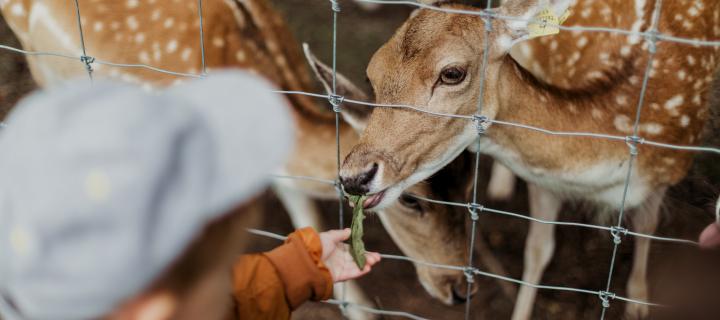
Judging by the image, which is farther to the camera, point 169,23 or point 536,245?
point 169,23

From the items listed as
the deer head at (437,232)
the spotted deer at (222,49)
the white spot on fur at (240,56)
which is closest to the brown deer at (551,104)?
the deer head at (437,232)

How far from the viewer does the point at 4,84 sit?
292cm

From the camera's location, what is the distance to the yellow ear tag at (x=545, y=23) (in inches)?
65.4

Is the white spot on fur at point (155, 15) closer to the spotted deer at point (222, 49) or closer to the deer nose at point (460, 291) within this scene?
the spotted deer at point (222, 49)

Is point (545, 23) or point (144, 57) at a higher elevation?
point (545, 23)

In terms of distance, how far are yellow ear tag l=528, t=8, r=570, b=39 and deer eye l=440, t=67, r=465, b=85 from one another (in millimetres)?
179

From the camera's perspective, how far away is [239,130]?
2.80ft

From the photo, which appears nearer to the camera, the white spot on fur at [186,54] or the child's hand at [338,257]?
the child's hand at [338,257]

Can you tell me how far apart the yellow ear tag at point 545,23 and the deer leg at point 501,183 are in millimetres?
1003

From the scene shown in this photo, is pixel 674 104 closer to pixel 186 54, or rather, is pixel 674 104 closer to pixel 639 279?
pixel 639 279

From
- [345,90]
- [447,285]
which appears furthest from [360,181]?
[447,285]

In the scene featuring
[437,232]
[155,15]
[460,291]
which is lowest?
[460,291]

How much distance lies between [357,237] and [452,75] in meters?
0.43

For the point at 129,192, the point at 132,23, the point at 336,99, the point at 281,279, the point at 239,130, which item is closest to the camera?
the point at 129,192
